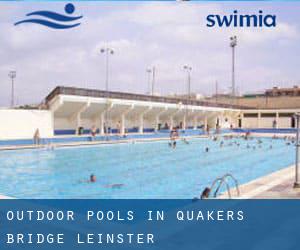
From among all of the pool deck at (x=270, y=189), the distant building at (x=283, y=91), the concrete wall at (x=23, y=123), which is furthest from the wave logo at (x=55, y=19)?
the distant building at (x=283, y=91)

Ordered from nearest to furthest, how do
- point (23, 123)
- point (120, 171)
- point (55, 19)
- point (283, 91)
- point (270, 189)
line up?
1. point (270, 189)
2. point (120, 171)
3. point (55, 19)
4. point (23, 123)
5. point (283, 91)

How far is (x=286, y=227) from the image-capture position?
5227 mm

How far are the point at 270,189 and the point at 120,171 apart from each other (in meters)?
6.92

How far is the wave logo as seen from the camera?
19.4 m

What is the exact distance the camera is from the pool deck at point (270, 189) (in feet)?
23.0

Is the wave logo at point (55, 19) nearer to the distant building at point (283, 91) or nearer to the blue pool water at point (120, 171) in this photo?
the blue pool water at point (120, 171)

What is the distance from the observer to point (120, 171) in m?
13.6

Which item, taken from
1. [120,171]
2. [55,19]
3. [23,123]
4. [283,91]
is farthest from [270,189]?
[283,91]

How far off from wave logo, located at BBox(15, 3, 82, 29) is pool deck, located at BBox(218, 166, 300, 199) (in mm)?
14815

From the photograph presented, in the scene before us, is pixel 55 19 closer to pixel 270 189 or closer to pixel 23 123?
pixel 23 123

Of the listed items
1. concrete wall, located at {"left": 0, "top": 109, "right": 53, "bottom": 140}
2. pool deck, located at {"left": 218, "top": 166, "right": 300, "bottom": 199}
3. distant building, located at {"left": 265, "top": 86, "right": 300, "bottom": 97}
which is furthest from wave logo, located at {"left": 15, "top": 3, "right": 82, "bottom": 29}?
distant building, located at {"left": 265, "top": 86, "right": 300, "bottom": 97}

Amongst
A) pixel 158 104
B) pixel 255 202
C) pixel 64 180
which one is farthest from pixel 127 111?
pixel 255 202

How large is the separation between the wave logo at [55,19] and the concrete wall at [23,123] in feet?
19.3

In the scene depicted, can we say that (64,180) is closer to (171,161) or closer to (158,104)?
(171,161)
